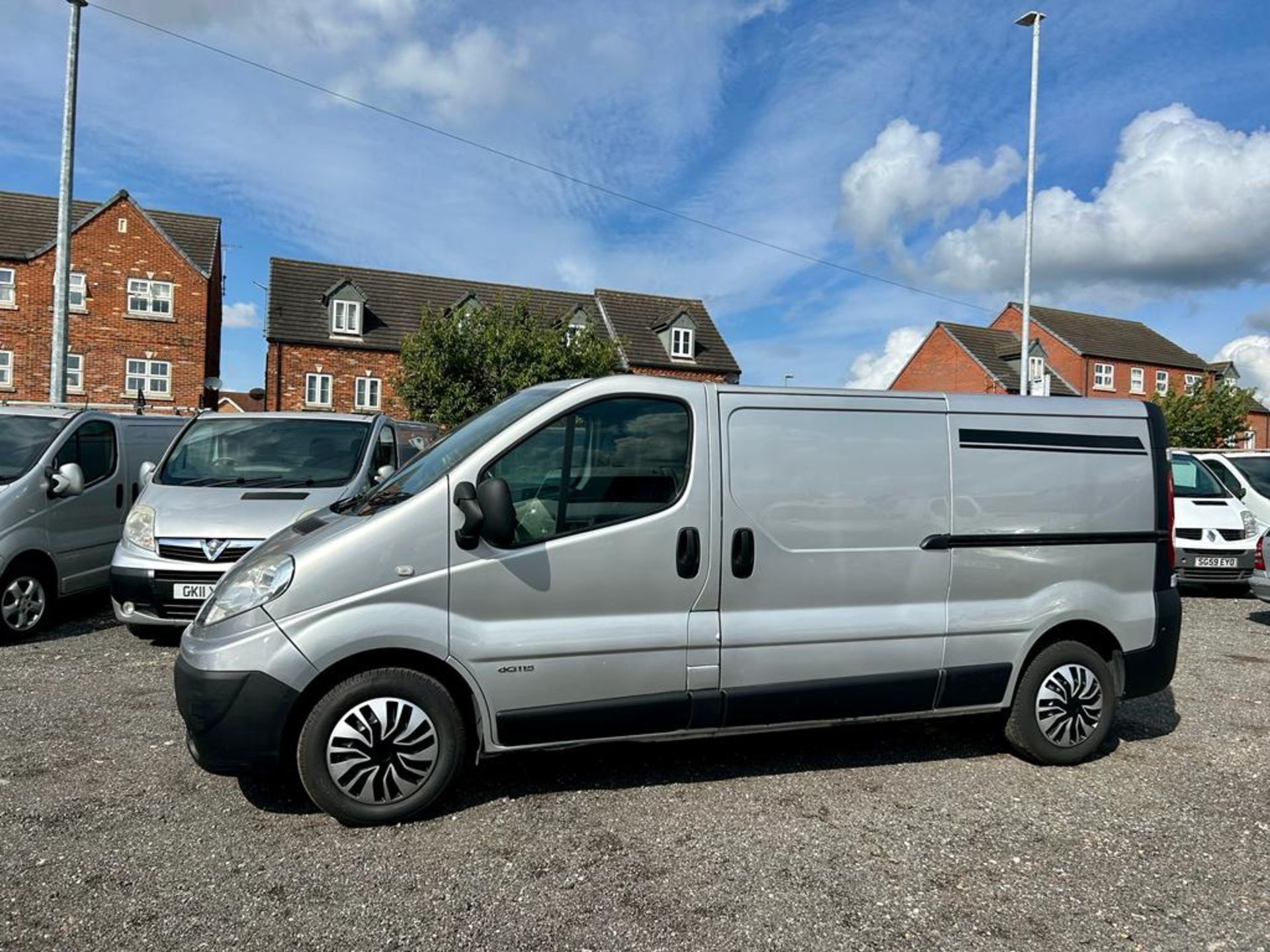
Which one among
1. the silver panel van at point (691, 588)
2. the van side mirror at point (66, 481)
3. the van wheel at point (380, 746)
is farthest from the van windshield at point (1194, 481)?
the van side mirror at point (66, 481)

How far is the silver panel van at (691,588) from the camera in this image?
365 cm

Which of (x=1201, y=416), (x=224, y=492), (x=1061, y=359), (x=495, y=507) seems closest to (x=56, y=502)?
(x=224, y=492)

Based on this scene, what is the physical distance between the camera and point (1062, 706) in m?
4.65

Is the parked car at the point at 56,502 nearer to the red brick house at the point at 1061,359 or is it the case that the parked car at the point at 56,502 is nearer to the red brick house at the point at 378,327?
the red brick house at the point at 378,327

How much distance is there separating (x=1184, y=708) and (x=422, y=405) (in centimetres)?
2599

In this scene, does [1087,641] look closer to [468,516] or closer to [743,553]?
[743,553]

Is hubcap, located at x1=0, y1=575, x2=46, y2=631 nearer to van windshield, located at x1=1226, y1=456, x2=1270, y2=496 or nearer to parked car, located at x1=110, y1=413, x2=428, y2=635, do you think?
parked car, located at x1=110, y1=413, x2=428, y2=635

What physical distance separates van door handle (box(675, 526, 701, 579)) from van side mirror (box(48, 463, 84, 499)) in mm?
6100

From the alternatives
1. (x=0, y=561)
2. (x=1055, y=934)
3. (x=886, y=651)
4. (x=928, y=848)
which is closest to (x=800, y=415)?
(x=886, y=651)

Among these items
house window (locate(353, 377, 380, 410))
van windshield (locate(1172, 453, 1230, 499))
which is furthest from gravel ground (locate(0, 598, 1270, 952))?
house window (locate(353, 377, 380, 410))

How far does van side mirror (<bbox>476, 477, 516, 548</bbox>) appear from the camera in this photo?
3584 mm

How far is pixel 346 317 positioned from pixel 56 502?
29.6m

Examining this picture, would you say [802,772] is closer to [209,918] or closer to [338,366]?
[209,918]

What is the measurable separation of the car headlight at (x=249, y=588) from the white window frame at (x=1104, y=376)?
50.8 m
